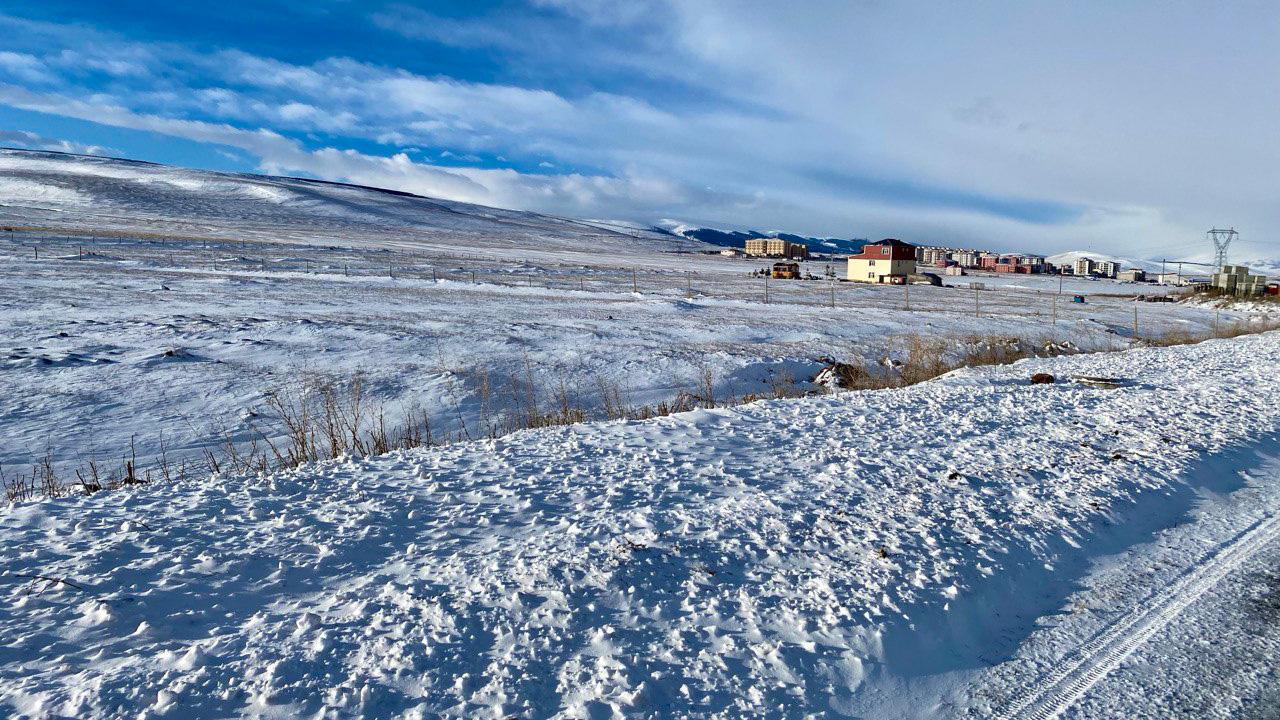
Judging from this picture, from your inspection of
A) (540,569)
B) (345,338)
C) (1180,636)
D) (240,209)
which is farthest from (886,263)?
(240,209)

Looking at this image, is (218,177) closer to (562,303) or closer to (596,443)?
(562,303)

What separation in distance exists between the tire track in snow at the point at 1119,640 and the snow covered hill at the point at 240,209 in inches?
3318

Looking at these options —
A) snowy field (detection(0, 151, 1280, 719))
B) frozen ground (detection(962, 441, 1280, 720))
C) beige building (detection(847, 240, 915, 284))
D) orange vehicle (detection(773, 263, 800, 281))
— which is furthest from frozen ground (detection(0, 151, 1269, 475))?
beige building (detection(847, 240, 915, 284))

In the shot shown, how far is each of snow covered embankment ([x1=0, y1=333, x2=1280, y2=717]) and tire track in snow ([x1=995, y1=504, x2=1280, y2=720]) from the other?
2.19 feet

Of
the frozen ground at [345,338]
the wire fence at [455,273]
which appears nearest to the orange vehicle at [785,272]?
the wire fence at [455,273]

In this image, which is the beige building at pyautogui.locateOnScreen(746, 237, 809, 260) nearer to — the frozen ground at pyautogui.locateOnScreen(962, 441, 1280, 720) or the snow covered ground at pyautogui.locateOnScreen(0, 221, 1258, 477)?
the snow covered ground at pyautogui.locateOnScreen(0, 221, 1258, 477)

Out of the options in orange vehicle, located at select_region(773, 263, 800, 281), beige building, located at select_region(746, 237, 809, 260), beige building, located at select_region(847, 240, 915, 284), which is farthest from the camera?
beige building, located at select_region(746, 237, 809, 260)

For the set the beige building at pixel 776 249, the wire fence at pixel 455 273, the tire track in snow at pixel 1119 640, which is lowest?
the tire track in snow at pixel 1119 640

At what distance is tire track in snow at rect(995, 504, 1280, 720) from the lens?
330 cm

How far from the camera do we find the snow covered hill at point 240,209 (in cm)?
9200

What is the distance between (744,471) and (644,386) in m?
7.11

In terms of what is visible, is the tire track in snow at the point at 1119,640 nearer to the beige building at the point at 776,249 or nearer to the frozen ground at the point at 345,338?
the frozen ground at the point at 345,338

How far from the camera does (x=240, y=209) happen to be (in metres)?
124

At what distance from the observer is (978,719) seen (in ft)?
10.5
